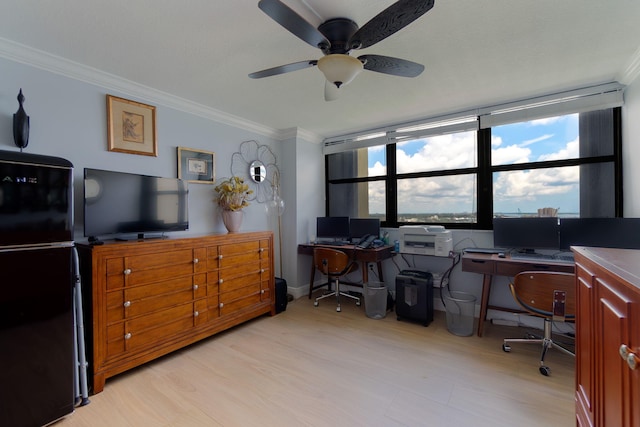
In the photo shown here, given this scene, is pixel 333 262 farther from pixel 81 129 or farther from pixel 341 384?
pixel 81 129

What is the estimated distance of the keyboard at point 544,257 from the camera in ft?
8.34

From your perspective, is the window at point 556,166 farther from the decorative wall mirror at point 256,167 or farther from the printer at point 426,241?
the decorative wall mirror at point 256,167

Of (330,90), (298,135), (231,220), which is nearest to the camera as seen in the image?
(330,90)

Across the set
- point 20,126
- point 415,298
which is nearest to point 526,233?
point 415,298

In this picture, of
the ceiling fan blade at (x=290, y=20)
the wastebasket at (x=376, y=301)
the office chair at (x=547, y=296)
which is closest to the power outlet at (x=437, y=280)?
the wastebasket at (x=376, y=301)

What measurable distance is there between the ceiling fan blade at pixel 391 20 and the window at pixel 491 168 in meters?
2.21

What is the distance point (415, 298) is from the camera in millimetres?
3082

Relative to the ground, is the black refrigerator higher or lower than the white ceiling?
lower

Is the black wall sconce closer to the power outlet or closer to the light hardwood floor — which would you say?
the light hardwood floor

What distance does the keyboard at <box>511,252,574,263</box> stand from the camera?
254 cm

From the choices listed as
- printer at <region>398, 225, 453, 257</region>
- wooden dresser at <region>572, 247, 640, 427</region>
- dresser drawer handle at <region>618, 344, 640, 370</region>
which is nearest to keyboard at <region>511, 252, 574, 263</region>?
printer at <region>398, 225, 453, 257</region>

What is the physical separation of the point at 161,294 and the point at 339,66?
223cm

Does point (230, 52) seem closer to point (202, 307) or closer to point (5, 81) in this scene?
point (5, 81)

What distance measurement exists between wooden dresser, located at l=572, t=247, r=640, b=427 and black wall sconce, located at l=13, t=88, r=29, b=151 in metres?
3.21
